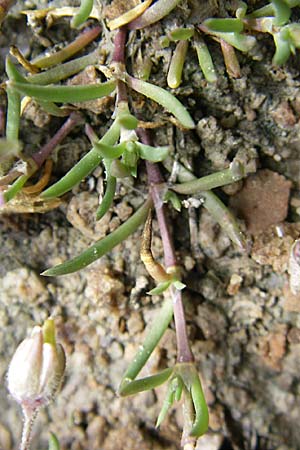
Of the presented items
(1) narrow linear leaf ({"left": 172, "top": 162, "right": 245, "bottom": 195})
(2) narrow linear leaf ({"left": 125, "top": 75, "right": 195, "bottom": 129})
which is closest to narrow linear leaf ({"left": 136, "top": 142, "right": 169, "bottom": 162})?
(2) narrow linear leaf ({"left": 125, "top": 75, "right": 195, "bottom": 129})

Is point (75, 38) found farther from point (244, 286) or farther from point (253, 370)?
point (253, 370)

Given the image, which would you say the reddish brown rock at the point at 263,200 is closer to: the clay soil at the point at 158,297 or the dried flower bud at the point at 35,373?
the clay soil at the point at 158,297

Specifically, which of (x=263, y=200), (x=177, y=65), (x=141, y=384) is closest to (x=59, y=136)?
(x=177, y=65)

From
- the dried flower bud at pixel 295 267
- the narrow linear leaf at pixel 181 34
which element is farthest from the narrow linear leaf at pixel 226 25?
the dried flower bud at pixel 295 267

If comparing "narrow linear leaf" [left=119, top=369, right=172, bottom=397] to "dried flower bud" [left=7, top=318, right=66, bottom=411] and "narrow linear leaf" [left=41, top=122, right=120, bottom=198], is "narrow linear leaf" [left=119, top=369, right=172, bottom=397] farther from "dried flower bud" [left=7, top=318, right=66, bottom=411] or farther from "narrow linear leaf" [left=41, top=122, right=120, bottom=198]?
"narrow linear leaf" [left=41, top=122, right=120, bottom=198]

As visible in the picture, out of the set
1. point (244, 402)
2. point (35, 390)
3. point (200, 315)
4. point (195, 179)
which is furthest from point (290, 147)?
point (35, 390)

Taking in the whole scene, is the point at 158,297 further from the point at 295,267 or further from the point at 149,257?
the point at 295,267
